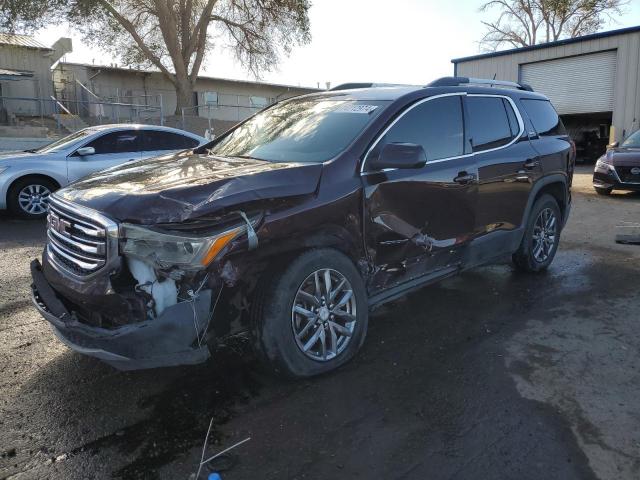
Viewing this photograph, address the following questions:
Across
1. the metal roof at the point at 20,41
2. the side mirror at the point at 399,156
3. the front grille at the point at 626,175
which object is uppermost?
the metal roof at the point at 20,41

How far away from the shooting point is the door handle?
14.5ft

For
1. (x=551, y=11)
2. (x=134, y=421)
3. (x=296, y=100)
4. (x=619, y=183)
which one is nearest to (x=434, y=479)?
(x=134, y=421)

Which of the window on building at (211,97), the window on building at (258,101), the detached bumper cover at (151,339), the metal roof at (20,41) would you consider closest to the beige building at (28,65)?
the metal roof at (20,41)

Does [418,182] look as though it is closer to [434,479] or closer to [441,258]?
[441,258]

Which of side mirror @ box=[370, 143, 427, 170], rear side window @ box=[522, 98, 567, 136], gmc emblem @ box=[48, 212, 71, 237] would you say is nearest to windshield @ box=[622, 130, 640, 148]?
rear side window @ box=[522, 98, 567, 136]

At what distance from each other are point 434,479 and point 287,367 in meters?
1.12

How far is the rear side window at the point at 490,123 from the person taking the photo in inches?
188

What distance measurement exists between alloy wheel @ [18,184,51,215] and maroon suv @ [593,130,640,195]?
12.0 metres

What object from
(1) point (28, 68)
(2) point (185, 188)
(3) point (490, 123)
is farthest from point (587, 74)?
(1) point (28, 68)

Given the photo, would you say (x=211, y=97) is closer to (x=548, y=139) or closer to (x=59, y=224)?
(x=548, y=139)

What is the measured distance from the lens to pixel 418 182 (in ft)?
13.4

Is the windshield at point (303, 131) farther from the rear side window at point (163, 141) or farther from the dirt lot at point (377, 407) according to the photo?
the rear side window at point (163, 141)

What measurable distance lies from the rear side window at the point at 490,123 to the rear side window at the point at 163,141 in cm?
675

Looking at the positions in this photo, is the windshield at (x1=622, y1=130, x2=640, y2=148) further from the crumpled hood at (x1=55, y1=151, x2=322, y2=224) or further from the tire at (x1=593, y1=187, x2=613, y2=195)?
the crumpled hood at (x1=55, y1=151, x2=322, y2=224)
